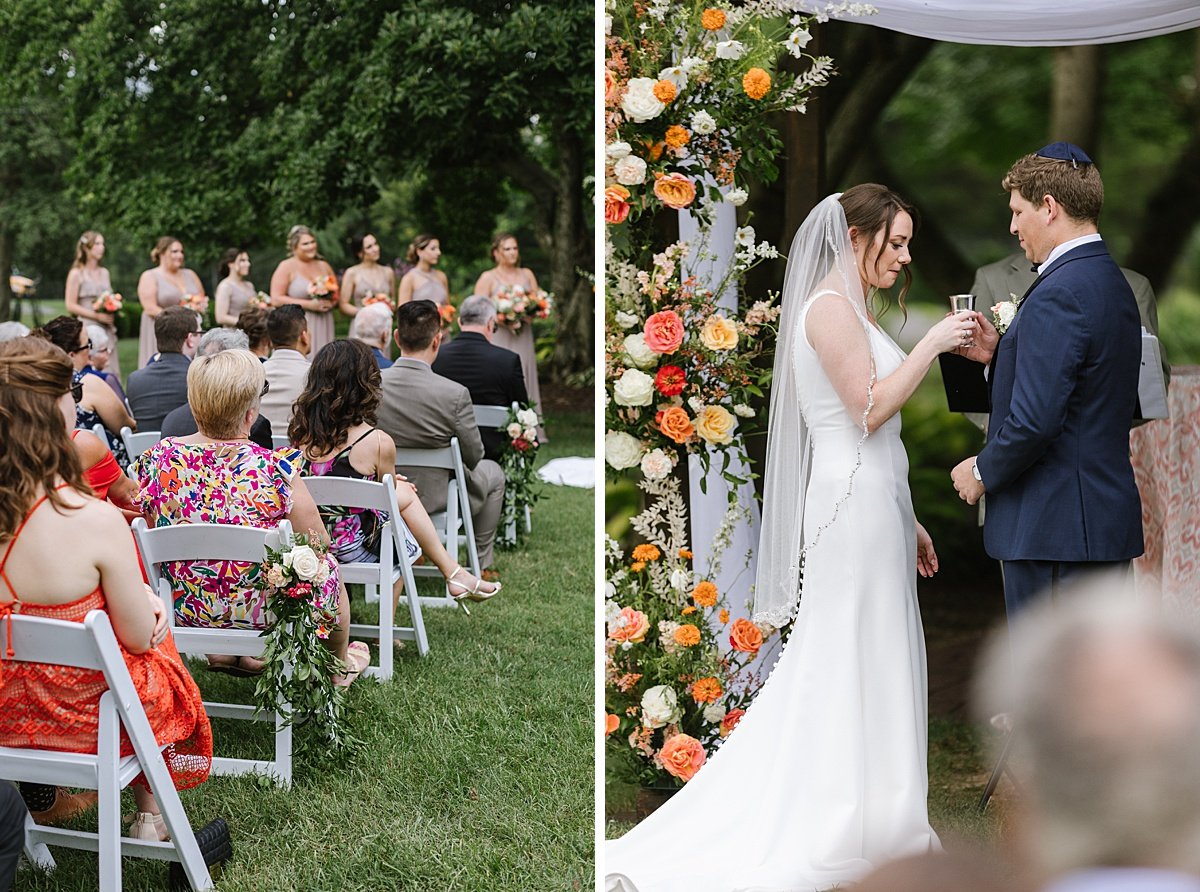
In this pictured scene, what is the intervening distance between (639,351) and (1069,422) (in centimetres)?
136

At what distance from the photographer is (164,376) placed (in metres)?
5.98

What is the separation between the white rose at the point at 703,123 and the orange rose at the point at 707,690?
1.83 meters

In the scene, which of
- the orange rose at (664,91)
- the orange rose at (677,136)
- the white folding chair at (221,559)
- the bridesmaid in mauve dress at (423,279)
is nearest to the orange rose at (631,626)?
the white folding chair at (221,559)

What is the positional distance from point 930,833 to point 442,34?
9305 mm

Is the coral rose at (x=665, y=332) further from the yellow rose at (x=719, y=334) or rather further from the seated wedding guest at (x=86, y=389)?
the seated wedding guest at (x=86, y=389)

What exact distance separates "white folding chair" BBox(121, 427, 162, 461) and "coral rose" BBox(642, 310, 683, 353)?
8.78 ft

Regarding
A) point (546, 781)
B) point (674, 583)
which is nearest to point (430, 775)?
point (546, 781)

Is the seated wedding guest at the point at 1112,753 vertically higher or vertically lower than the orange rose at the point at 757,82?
lower

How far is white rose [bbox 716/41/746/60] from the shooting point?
12.9ft

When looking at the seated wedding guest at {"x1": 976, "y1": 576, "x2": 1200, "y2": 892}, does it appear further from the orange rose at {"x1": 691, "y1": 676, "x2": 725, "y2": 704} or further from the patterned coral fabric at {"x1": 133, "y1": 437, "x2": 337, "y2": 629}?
the patterned coral fabric at {"x1": 133, "y1": 437, "x2": 337, "y2": 629}

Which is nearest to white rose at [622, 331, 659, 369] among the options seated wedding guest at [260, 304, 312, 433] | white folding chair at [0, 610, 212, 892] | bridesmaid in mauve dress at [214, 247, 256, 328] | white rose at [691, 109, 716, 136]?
white rose at [691, 109, 716, 136]

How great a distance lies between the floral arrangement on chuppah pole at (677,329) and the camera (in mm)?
3986

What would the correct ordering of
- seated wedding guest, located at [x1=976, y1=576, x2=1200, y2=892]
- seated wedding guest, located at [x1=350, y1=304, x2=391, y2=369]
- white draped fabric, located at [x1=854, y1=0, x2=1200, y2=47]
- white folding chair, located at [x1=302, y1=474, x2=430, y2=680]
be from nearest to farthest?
seated wedding guest, located at [x1=976, y1=576, x2=1200, y2=892]
white draped fabric, located at [x1=854, y1=0, x2=1200, y2=47]
white folding chair, located at [x1=302, y1=474, x2=430, y2=680]
seated wedding guest, located at [x1=350, y1=304, x2=391, y2=369]

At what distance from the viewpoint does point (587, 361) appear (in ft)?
47.1
